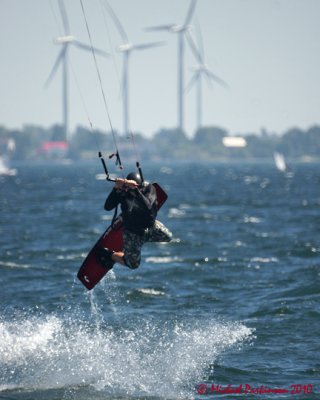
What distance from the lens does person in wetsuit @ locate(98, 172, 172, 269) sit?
14070 millimetres

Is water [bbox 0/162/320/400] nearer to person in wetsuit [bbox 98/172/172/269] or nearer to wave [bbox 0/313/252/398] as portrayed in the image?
wave [bbox 0/313/252/398]

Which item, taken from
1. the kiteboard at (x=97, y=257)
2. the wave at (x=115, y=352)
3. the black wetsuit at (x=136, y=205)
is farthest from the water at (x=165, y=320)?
the black wetsuit at (x=136, y=205)

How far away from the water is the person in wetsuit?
190 cm

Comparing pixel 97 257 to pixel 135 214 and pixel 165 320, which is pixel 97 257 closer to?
pixel 135 214

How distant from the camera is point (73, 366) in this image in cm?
1493

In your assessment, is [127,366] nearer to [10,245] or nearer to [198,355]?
[198,355]

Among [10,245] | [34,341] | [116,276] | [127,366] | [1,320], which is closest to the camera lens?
[127,366]

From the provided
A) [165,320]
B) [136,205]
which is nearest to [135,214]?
[136,205]

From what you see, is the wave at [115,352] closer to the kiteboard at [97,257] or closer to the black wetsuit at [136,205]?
the kiteboard at [97,257]

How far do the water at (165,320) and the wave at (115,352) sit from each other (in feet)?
0.06

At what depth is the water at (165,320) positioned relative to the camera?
46.5 feet

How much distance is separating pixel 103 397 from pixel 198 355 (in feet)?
8.60

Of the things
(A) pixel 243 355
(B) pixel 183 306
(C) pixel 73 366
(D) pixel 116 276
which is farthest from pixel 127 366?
(D) pixel 116 276

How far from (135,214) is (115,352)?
281 centimetres
